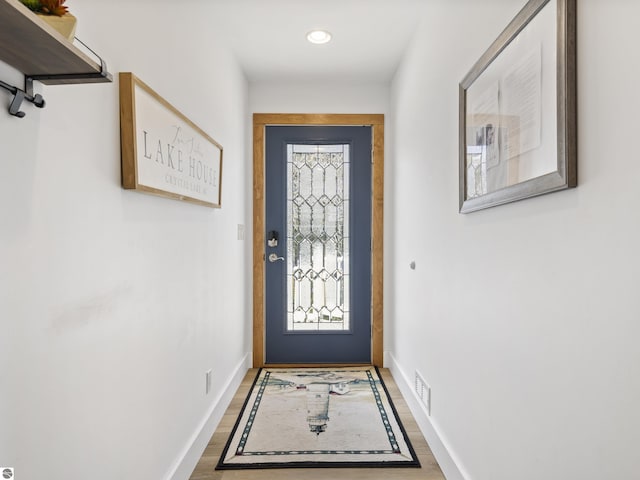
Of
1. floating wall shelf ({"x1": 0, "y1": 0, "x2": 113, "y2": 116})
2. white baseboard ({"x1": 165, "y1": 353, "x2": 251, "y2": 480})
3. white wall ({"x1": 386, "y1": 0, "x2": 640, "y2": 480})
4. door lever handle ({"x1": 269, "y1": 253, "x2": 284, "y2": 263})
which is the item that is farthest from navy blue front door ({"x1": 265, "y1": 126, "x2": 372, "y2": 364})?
floating wall shelf ({"x1": 0, "y1": 0, "x2": 113, "y2": 116})

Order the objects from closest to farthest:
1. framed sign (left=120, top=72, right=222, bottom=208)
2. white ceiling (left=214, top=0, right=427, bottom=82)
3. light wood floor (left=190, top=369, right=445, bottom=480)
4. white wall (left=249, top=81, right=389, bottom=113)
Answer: framed sign (left=120, top=72, right=222, bottom=208) < light wood floor (left=190, top=369, right=445, bottom=480) < white ceiling (left=214, top=0, right=427, bottom=82) < white wall (left=249, top=81, right=389, bottom=113)

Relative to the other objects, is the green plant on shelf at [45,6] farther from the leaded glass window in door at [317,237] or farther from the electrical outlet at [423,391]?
the leaded glass window in door at [317,237]

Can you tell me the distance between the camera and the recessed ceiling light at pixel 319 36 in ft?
8.61

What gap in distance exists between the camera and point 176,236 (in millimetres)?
1812

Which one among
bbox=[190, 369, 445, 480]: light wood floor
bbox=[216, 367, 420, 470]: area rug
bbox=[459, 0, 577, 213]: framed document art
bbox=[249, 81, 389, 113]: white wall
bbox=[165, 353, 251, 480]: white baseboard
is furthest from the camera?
bbox=[249, 81, 389, 113]: white wall

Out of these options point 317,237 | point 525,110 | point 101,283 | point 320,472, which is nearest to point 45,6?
point 101,283

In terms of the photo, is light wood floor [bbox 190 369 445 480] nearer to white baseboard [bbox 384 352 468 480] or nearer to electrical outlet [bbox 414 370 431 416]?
white baseboard [bbox 384 352 468 480]

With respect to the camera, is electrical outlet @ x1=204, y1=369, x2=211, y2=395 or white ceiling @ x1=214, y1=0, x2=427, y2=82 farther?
white ceiling @ x1=214, y1=0, x2=427, y2=82

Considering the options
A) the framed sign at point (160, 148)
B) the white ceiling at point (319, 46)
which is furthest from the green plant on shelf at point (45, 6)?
→ the white ceiling at point (319, 46)

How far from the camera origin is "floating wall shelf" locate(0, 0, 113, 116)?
72 cm

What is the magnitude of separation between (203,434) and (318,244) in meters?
1.82

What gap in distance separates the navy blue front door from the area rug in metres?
0.39

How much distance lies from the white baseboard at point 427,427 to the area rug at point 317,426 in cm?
11

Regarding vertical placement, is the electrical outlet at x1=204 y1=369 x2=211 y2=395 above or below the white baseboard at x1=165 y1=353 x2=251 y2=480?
above
